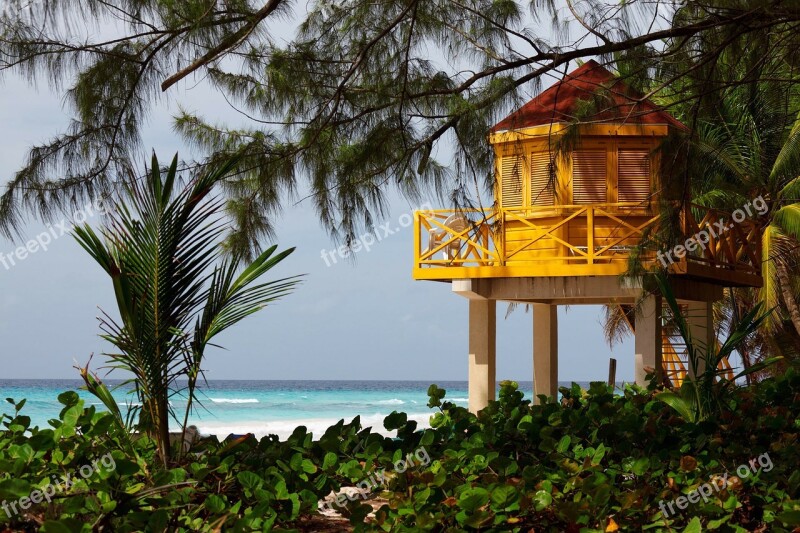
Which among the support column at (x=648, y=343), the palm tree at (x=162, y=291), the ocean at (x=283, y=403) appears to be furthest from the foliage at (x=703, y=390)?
the ocean at (x=283, y=403)

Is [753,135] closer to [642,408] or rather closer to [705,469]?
[642,408]

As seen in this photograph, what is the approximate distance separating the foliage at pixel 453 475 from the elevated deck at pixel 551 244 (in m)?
6.04

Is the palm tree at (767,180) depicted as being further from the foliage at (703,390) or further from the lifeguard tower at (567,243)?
the foliage at (703,390)

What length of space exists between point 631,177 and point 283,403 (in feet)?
141

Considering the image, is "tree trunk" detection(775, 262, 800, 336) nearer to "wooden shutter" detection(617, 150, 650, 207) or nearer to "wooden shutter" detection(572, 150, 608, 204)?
"wooden shutter" detection(617, 150, 650, 207)

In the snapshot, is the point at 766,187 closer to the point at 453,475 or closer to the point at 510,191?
the point at 510,191

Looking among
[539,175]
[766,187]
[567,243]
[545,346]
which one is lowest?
[545,346]

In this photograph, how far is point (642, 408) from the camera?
6.71m

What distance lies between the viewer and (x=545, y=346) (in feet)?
50.2

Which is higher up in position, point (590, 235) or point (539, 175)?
point (539, 175)

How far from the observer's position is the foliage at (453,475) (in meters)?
3.97

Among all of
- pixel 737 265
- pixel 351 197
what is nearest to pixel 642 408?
pixel 351 197

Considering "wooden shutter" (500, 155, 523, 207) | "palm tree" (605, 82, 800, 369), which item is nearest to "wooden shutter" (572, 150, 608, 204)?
"wooden shutter" (500, 155, 523, 207)

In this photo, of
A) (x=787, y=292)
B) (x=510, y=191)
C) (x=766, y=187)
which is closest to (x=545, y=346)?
(x=510, y=191)
